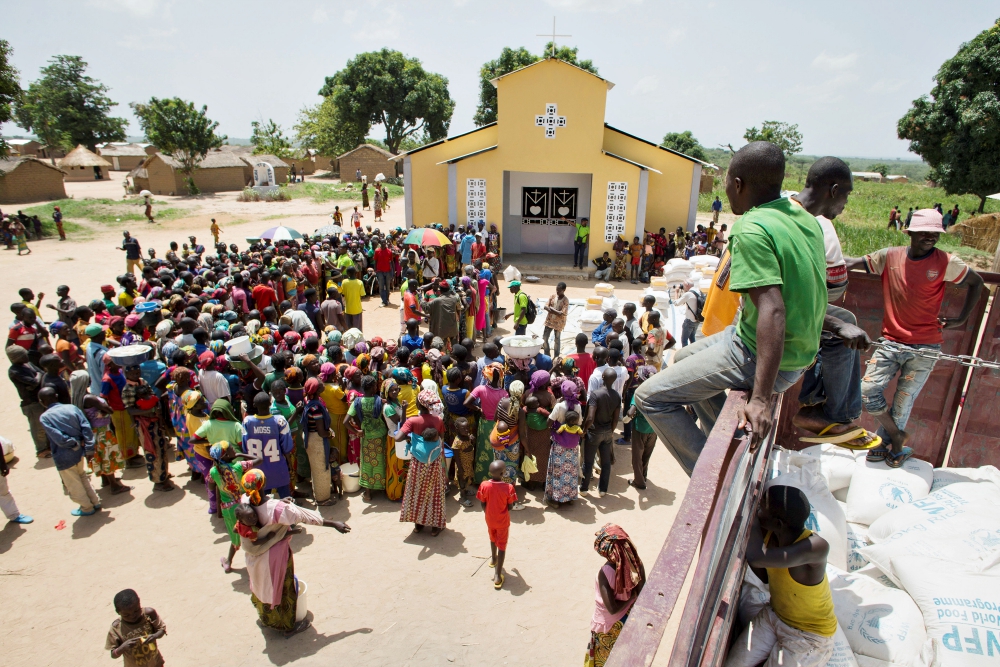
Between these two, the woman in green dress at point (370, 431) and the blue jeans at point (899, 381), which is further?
the woman in green dress at point (370, 431)

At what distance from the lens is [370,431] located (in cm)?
593

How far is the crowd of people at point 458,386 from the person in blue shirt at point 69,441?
0.6 inches

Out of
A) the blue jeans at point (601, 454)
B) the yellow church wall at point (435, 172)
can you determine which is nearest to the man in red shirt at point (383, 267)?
the yellow church wall at point (435, 172)

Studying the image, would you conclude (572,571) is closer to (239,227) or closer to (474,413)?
(474,413)

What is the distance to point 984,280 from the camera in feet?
15.0

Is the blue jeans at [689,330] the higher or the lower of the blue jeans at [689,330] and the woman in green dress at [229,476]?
the higher

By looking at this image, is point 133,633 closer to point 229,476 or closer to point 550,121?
point 229,476

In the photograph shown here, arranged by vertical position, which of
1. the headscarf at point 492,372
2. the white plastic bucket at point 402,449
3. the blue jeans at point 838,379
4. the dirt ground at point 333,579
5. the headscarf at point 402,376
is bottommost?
the dirt ground at point 333,579

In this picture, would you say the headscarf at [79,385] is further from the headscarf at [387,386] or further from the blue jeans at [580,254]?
the blue jeans at [580,254]

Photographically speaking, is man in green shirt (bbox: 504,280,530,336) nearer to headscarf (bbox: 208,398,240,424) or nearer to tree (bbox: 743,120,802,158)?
headscarf (bbox: 208,398,240,424)

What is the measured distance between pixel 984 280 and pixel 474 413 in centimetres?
465

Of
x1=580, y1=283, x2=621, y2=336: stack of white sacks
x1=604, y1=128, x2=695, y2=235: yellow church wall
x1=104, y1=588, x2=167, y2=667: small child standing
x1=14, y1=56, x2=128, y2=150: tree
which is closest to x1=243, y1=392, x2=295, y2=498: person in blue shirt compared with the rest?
x1=104, y1=588, x2=167, y2=667: small child standing

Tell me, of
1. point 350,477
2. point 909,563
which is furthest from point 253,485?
point 909,563

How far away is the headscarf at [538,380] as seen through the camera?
577 centimetres
